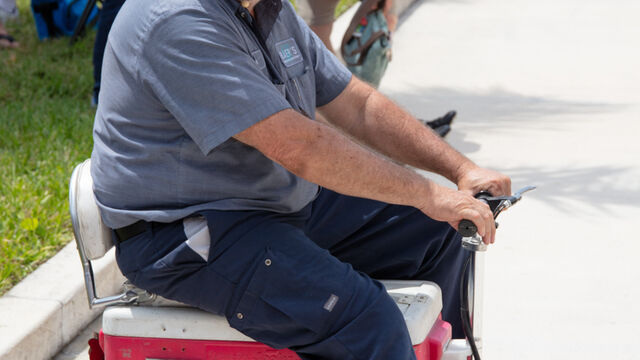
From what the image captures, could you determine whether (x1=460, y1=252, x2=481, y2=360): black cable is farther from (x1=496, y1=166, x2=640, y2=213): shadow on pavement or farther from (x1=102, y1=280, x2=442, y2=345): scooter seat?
(x1=496, y1=166, x2=640, y2=213): shadow on pavement

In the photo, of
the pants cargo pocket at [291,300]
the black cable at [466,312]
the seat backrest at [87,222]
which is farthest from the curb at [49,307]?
the black cable at [466,312]

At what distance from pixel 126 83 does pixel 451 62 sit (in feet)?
19.6

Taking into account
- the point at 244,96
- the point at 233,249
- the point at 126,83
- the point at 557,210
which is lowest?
the point at 557,210

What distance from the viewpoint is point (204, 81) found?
205cm

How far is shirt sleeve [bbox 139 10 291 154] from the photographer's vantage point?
2051 millimetres

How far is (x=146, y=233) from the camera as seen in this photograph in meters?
2.23

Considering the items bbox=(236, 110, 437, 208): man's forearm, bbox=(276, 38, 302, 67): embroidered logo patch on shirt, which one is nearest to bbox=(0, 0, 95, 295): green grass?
bbox=(276, 38, 302, 67): embroidered logo patch on shirt

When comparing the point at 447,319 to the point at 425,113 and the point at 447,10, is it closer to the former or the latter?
the point at 425,113

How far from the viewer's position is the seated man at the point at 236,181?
2059mm

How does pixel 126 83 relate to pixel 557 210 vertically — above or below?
above

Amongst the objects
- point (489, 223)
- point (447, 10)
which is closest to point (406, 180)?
point (489, 223)

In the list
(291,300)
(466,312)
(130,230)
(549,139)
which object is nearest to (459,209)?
(466,312)

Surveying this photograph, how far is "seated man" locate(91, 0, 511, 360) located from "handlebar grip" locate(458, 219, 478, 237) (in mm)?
14

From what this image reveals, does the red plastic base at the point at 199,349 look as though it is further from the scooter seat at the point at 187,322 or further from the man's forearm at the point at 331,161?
the man's forearm at the point at 331,161
